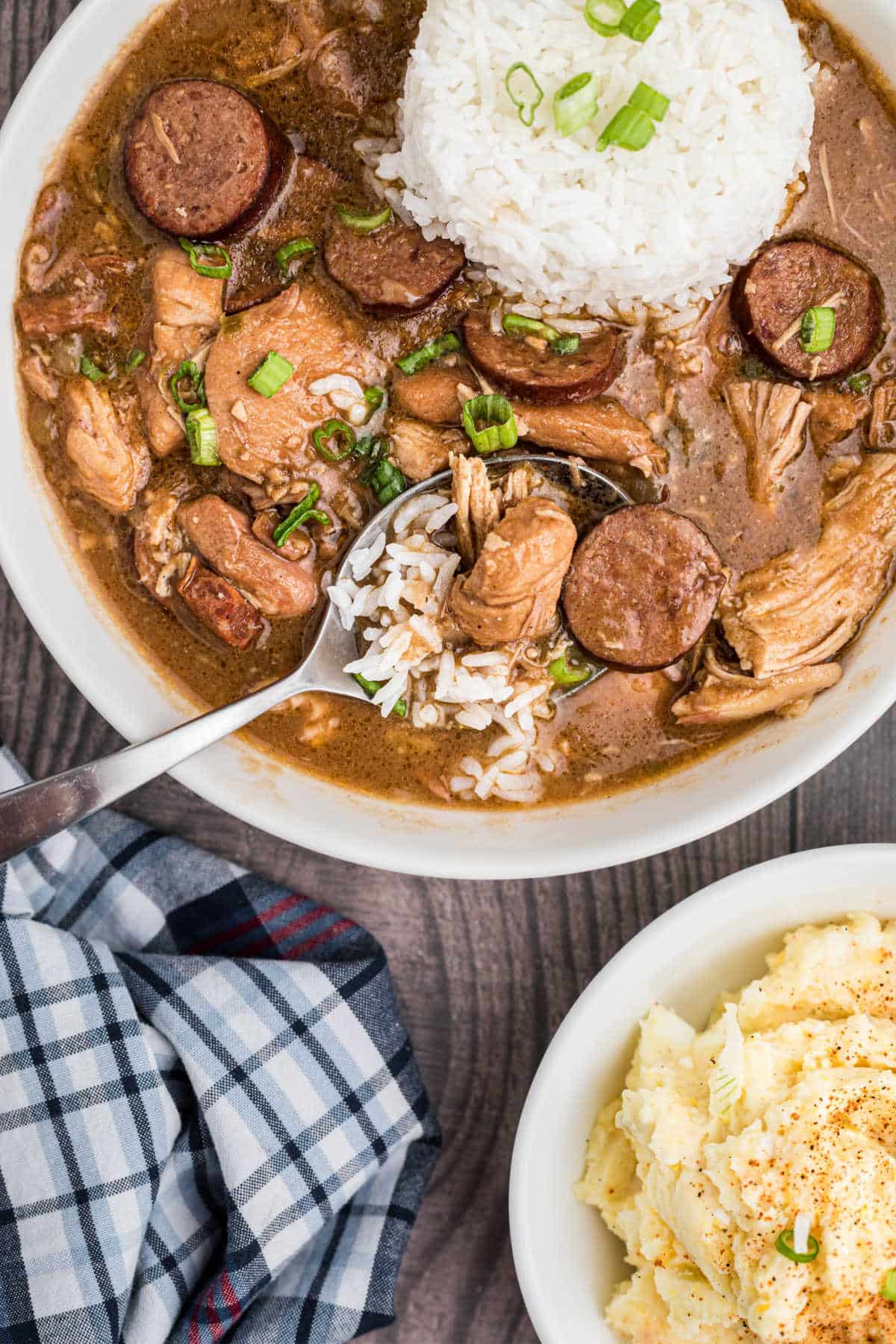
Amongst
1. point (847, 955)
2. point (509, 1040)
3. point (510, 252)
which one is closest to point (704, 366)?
point (510, 252)

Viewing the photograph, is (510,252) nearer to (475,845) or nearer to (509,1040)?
(475,845)

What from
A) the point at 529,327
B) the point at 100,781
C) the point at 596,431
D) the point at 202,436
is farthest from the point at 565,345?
the point at 100,781

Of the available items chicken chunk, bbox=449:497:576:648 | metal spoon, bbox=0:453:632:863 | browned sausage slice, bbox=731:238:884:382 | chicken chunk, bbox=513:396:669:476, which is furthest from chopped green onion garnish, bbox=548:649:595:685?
browned sausage slice, bbox=731:238:884:382

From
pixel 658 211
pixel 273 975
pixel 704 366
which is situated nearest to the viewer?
pixel 658 211

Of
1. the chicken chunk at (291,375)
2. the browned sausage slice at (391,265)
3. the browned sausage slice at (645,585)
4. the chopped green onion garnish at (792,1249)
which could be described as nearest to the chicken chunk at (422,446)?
the chicken chunk at (291,375)

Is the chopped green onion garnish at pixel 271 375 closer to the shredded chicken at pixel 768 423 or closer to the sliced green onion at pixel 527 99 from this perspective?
the sliced green onion at pixel 527 99

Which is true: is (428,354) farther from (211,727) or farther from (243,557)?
(211,727)

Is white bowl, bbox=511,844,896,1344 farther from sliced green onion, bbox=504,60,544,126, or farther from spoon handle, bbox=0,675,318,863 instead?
sliced green onion, bbox=504,60,544,126
